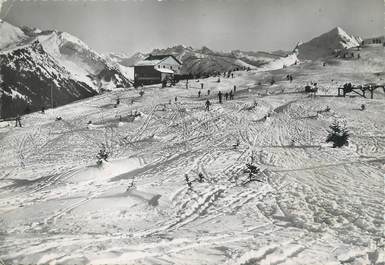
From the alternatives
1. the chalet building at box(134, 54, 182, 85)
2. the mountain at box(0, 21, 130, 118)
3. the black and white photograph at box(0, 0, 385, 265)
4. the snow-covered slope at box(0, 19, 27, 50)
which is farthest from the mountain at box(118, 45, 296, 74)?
the black and white photograph at box(0, 0, 385, 265)

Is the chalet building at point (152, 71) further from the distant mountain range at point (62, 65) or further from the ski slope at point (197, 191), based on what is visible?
the ski slope at point (197, 191)

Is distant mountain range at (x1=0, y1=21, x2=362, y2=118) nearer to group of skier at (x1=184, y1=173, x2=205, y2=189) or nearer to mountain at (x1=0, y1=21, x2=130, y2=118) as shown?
mountain at (x1=0, y1=21, x2=130, y2=118)

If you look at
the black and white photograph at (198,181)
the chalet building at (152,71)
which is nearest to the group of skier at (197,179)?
the black and white photograph at (198,181)

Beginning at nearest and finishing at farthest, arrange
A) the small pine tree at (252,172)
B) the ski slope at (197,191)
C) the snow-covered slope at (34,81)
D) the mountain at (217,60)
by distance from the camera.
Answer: the ski slope at (197,191)
the small pine tree at (252,172)
the snow-covered slope at (34,81)
the mountain at (217,60)

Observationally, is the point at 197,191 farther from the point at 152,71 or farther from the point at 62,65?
the point at 62,65

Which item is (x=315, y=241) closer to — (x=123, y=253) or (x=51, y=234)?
(x=123, y=253)

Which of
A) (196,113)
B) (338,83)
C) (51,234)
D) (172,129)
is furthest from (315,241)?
(338,83)
